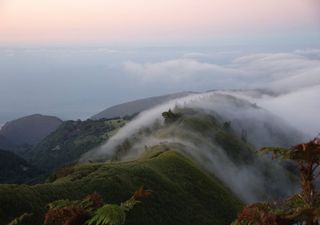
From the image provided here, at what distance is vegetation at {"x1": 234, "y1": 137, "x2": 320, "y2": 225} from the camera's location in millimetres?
9906

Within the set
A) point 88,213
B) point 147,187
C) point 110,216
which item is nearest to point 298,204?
point 110,216

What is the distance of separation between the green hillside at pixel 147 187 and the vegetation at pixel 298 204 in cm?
2432

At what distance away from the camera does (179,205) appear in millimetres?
46500

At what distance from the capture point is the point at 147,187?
46.3 m

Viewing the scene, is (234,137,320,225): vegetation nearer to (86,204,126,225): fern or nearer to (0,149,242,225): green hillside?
(86,204,126,225): fern

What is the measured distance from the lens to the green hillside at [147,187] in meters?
34.9

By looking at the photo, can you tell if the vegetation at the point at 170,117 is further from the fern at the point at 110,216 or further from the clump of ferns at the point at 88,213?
the fern at the point at 110,216

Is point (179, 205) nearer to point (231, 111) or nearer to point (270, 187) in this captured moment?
point (270, 187)

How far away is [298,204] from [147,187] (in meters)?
35.9

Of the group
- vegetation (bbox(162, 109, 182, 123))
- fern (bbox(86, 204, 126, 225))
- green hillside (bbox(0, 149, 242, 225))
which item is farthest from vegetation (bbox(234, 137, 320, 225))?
vegetation (bbox(162, 109, 182, 123))

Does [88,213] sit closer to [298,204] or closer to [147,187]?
[298,204]

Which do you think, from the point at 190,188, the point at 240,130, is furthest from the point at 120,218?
the point at 240,130

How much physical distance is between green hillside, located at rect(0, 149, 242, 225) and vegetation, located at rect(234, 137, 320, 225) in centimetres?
2432

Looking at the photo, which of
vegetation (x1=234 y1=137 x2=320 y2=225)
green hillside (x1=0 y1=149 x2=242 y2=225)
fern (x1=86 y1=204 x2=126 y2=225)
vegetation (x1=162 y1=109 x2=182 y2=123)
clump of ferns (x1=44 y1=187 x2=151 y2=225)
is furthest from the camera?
vegetation (x1=162 y1=109 x2=182 y2=123)
